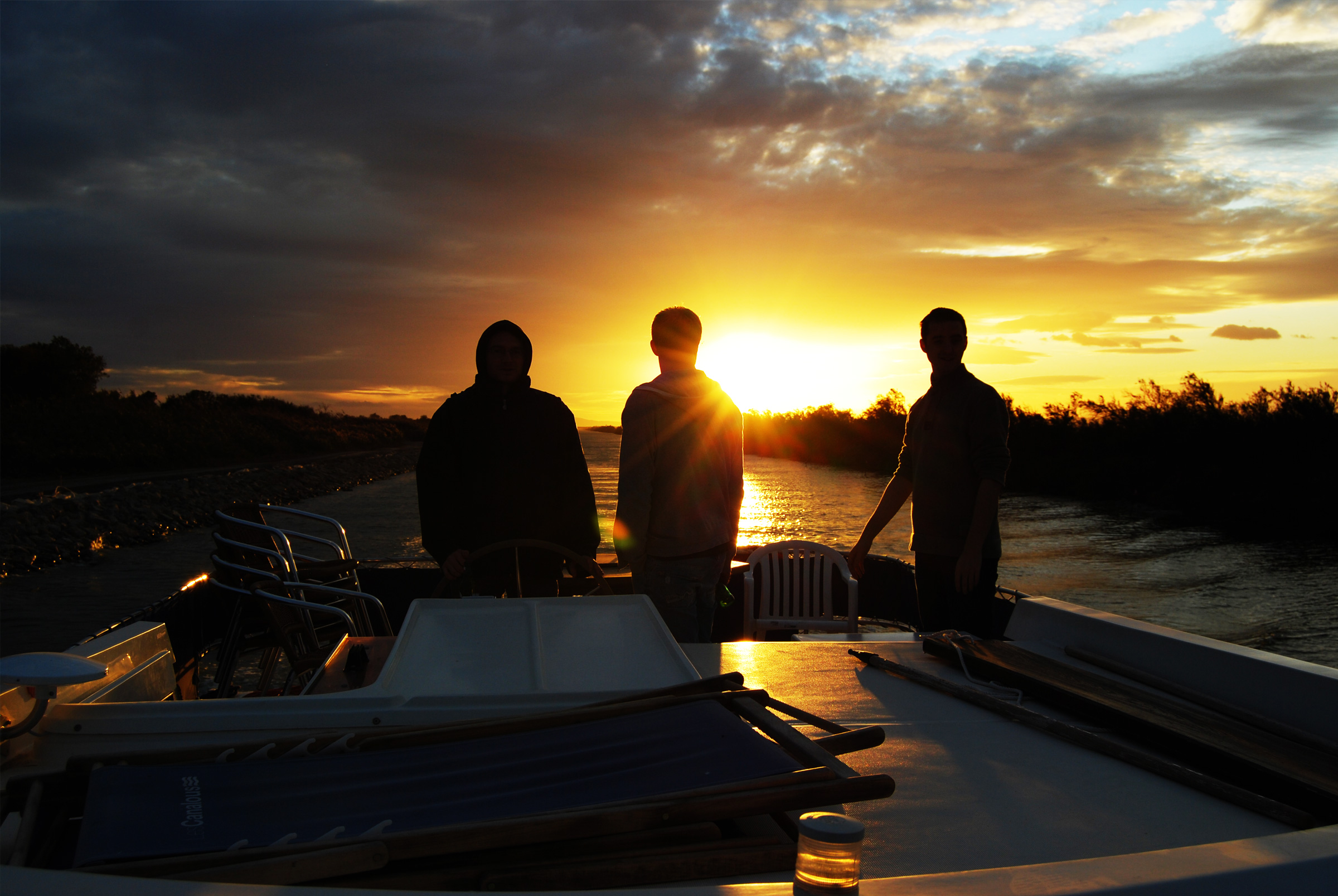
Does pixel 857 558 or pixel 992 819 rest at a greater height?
pixel 857 558

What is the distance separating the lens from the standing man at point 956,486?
2.85 metres

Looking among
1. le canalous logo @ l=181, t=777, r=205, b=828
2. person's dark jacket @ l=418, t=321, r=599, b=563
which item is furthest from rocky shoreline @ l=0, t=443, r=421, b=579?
le canalous logo @ l=181, t=777, r=205, b=828

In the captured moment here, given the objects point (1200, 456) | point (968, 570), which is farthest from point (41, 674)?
point (1200, 456)

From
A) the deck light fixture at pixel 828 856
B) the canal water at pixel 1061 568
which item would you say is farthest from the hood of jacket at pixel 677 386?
the canal water at pixel 1061 568

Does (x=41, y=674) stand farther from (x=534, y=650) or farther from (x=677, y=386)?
(x=677, y=386)

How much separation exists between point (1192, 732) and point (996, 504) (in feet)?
3.99

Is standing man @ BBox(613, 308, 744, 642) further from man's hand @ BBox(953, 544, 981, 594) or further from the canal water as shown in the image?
the canal water

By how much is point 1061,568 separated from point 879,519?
10955 millimetres

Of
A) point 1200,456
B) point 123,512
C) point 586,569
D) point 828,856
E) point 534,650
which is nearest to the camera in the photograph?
point 828,856

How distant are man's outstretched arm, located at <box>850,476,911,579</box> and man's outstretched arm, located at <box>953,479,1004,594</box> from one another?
1.78 feet

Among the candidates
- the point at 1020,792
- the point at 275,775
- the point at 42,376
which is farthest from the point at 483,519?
the point at 42,376

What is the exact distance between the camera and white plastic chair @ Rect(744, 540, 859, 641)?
473cm

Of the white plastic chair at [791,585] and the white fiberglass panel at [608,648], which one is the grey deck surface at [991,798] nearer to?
the white fiberglass panel at [608,648]

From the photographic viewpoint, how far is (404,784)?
1.25 m
